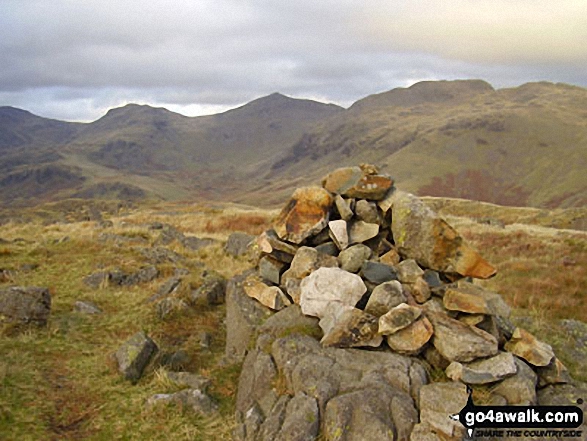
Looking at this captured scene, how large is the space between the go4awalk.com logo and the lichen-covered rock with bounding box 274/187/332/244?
5.33 metres

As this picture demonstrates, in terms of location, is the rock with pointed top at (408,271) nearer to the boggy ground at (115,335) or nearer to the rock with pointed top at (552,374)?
the rock with pointed top at (552,374)

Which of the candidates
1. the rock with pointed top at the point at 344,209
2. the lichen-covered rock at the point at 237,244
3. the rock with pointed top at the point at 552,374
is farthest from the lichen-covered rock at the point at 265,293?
the lichen-covered rock at the point at 237,244

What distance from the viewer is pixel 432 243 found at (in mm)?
10203

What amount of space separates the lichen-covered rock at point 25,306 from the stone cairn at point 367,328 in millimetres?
5437

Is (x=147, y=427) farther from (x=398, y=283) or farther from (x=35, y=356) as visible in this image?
(x=398, y=283)

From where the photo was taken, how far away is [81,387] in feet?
31.9

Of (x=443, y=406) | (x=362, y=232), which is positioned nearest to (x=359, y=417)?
(x=443, y=406)

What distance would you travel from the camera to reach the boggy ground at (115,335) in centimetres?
841

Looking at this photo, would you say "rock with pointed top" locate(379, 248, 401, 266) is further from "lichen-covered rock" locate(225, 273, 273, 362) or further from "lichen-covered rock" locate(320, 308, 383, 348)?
"lichen-covered rock" locate(225, 273, 273, 362)

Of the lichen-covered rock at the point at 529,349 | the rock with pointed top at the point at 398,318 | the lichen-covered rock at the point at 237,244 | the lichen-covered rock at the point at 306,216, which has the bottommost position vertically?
the lichen-covered rock at the point at 237,244

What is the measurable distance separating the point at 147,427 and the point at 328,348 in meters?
3.70

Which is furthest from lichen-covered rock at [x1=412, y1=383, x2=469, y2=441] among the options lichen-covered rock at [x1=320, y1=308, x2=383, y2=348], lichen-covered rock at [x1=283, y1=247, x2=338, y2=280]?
lichen-covered rock at [x1=283, y1=247, x2=338, y2=280]

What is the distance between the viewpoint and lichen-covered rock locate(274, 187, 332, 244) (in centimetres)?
1121

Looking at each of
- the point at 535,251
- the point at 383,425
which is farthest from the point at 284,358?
the point at 535,251
